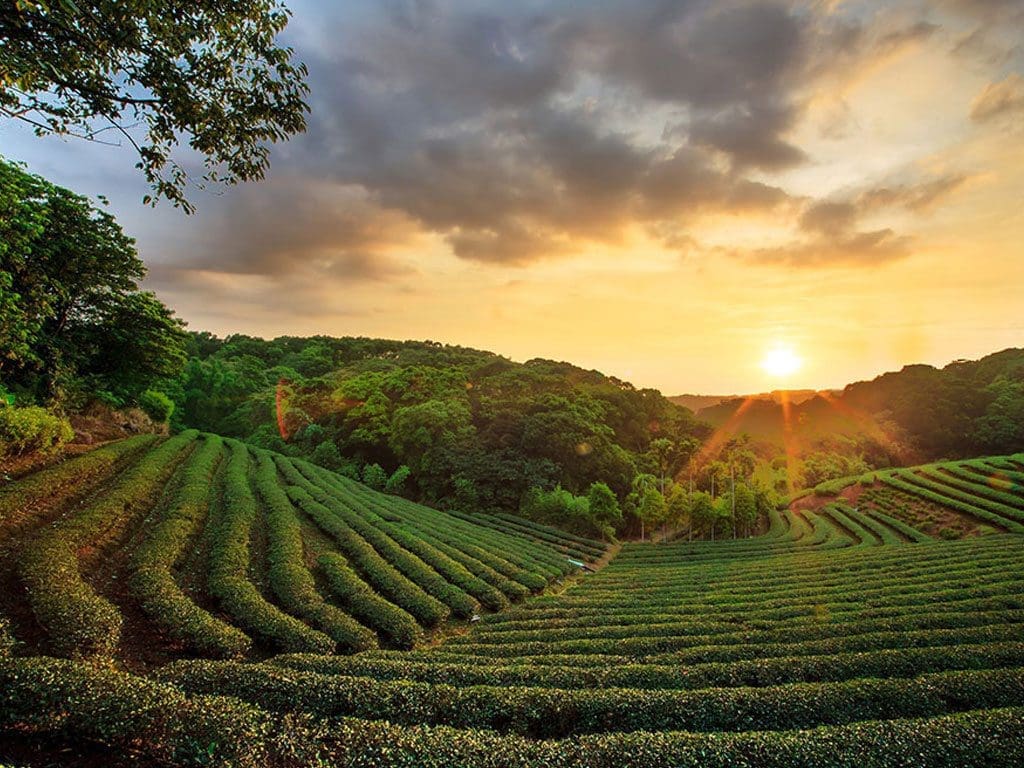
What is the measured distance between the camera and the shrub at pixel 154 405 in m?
35.5

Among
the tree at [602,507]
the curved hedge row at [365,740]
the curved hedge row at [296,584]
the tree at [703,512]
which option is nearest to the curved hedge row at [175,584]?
the curved hedge row at [296,584]

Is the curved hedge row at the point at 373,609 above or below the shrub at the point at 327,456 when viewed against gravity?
below

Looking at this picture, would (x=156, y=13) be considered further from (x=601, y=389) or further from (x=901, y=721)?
(x=601, y=389)

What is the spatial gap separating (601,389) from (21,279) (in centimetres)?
6567

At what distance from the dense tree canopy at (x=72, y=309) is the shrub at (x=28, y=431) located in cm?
248

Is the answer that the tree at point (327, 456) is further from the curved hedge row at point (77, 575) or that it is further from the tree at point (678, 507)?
the tree at point (678, 507)

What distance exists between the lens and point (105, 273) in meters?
25.4

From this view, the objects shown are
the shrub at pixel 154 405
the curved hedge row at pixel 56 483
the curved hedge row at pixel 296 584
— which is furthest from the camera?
the shrub at pixel 154 405

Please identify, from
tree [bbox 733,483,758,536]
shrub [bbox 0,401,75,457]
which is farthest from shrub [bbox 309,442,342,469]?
tree [bbox 733,483,758,536]

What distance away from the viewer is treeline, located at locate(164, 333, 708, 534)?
2179 inches

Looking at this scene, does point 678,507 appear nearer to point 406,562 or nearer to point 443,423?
point 443,423

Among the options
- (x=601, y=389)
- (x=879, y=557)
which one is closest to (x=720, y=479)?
(x=601, y=389)

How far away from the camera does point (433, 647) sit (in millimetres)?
15984

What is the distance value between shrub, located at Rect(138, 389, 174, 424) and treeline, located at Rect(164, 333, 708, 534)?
1442cm
